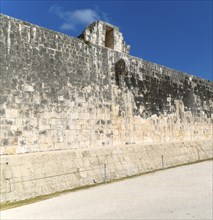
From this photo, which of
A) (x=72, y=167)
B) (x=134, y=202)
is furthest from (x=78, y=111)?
(x=134, y=202)

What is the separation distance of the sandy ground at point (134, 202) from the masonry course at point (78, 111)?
0.84 m

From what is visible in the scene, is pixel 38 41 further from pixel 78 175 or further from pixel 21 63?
pixel 78 175

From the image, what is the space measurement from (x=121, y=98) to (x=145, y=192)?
4.07 m

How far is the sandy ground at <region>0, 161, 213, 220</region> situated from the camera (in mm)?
6004

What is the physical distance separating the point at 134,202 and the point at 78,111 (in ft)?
12.0

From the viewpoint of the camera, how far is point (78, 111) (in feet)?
31.5

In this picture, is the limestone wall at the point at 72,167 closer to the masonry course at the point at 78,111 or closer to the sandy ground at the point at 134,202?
the masonry course at the point at 78,111

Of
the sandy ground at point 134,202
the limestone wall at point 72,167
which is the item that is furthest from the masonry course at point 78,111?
the sandy ground at point 134,202

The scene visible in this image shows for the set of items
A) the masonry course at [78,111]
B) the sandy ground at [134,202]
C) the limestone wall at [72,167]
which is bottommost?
the sandy ground at [134,202]

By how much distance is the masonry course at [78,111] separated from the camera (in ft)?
26.2

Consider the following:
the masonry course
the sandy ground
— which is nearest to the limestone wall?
the masonry course

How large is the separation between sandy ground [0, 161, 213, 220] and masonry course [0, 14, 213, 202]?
842 mm

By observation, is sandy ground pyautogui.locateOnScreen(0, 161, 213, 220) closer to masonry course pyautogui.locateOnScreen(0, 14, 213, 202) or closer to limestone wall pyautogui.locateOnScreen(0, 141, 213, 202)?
limestone wall pyautogui.locateOnScreen(0, 141, 213, 202)

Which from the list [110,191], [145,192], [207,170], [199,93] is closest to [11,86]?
[110,191]
